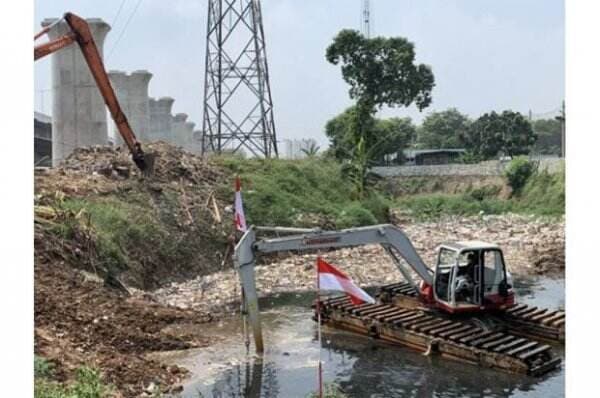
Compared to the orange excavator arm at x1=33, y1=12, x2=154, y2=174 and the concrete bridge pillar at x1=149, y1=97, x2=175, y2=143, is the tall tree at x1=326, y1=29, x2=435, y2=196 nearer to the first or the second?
the concrete bridge pillar at x1=149, y1=97, x2=175, y2=143

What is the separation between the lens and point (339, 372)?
9.90m

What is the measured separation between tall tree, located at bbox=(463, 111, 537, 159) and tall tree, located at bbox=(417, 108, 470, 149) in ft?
45.9

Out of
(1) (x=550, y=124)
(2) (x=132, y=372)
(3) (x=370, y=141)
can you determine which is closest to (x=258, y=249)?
(2) (x=132, y=372)

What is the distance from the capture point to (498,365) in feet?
31.2

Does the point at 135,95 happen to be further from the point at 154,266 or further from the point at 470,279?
the point at 470,279

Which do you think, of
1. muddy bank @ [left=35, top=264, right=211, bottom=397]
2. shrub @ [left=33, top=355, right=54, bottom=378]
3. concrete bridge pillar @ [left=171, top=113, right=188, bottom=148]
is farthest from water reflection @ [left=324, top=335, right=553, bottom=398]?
concrete bridge pillar @ [left=171, top=113, right=188, bottom=148]

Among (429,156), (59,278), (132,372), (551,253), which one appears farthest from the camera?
(429,156)

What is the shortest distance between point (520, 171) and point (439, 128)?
104ft

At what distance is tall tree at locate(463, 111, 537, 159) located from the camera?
161 feet

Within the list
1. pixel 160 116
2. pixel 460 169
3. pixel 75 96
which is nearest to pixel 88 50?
pixel 75 96

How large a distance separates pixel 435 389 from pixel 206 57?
23.9 meters

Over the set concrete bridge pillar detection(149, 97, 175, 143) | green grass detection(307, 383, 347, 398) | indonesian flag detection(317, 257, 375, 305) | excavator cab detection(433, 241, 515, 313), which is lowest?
green grass detection(307, 383, 347, 398)

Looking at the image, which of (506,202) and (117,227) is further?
(506,202)
